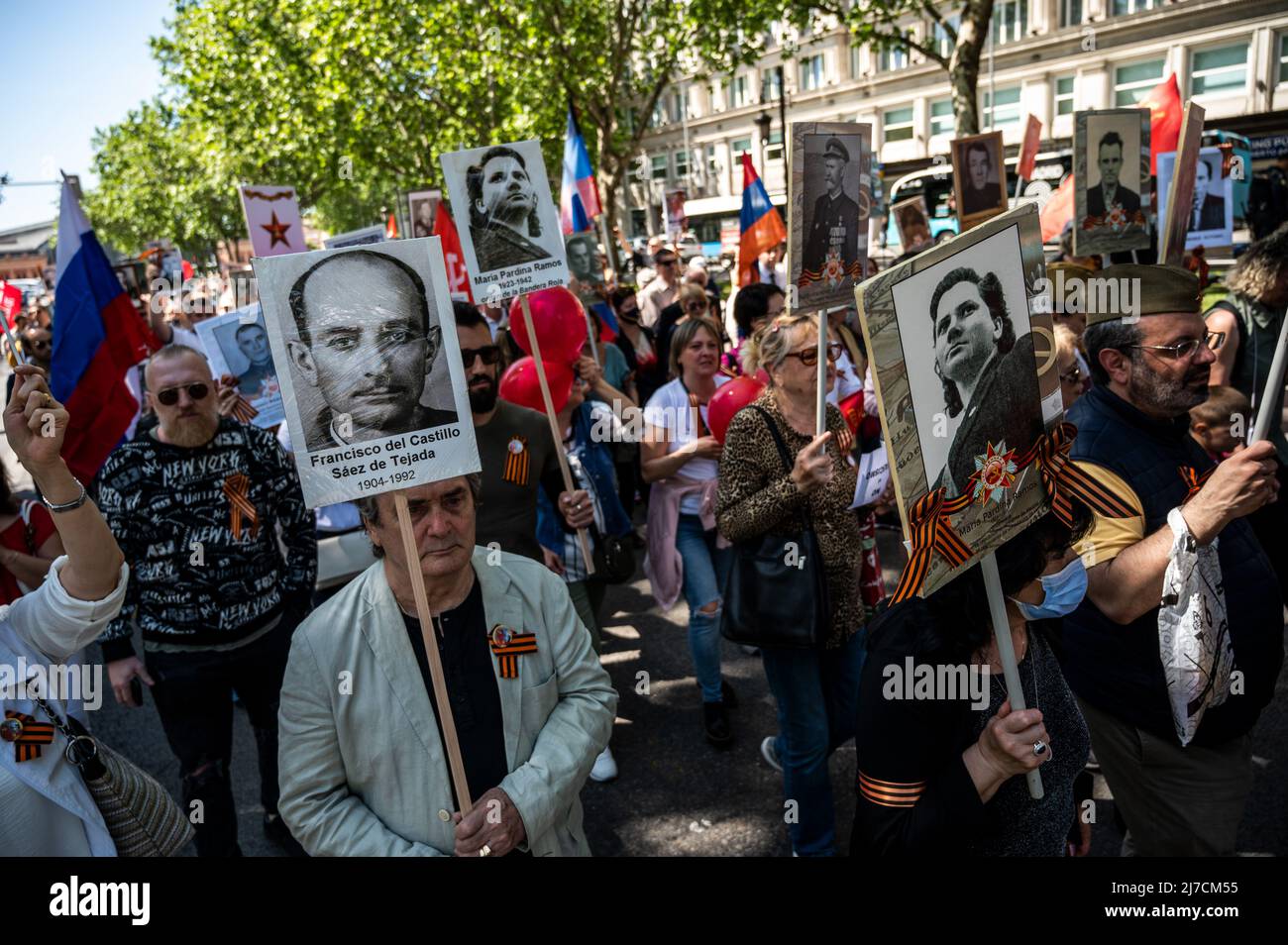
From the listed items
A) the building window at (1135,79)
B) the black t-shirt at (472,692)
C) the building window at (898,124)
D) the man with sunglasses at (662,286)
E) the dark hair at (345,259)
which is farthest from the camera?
the building window at (898,124)

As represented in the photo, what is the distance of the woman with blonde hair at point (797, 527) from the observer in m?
3.38

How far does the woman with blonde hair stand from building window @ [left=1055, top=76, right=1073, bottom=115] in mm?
40066

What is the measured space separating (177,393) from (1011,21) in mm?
43799

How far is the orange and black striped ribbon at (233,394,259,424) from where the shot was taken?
4766 mm

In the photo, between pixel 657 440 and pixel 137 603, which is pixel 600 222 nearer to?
pixel 657 440

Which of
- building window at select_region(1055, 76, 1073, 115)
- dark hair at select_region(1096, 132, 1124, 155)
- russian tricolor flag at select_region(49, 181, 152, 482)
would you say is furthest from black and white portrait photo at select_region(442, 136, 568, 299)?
building window at select_region(1055, 76, 1073, 115)

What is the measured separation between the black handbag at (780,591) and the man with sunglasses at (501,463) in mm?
813

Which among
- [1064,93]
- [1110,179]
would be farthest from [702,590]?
[1064,93]

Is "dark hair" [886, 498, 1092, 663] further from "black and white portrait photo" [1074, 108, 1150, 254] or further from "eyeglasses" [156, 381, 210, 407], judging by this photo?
"black and white portrait photo" [1074, 108, 1150, 254]

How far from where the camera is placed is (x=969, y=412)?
6.01 feet

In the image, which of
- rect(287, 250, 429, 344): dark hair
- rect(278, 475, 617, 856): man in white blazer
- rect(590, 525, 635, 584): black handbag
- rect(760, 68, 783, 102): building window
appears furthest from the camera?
rect(760, 68, 783, 102): building window

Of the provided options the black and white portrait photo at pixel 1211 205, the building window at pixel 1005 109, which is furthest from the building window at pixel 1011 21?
the black and white portrait photo at pixel 1211 205

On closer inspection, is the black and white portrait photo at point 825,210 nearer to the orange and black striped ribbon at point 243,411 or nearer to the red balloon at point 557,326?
the red balloon at point 557,326

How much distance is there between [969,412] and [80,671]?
292cm
